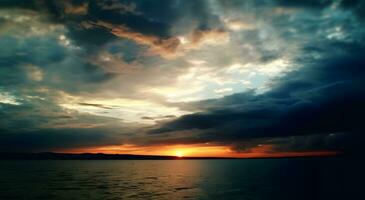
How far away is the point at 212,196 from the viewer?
78562 mm

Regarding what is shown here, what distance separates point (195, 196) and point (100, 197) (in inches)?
892

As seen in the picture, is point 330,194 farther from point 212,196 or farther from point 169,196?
point 169,196

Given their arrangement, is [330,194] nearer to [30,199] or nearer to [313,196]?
[313,196]

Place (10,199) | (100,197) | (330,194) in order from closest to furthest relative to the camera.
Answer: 1. (10,199)
2. (100,197)
3. (330,194)

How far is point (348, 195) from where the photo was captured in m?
Answer: 82.1

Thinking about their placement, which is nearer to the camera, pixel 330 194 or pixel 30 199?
pixel 30 199

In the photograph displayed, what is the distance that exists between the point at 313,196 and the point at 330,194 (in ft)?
24.9

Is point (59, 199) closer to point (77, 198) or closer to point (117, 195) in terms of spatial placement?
point (77, 198)

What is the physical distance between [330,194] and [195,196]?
1437 inches

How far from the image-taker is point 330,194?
84.9 metres

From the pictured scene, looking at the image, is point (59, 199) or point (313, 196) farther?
point (313, 196)

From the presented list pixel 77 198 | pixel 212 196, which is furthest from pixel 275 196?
pixel 77 198

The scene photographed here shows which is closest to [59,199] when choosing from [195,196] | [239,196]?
[195,196]

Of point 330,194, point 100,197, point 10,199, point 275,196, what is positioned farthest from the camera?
point 330,194
